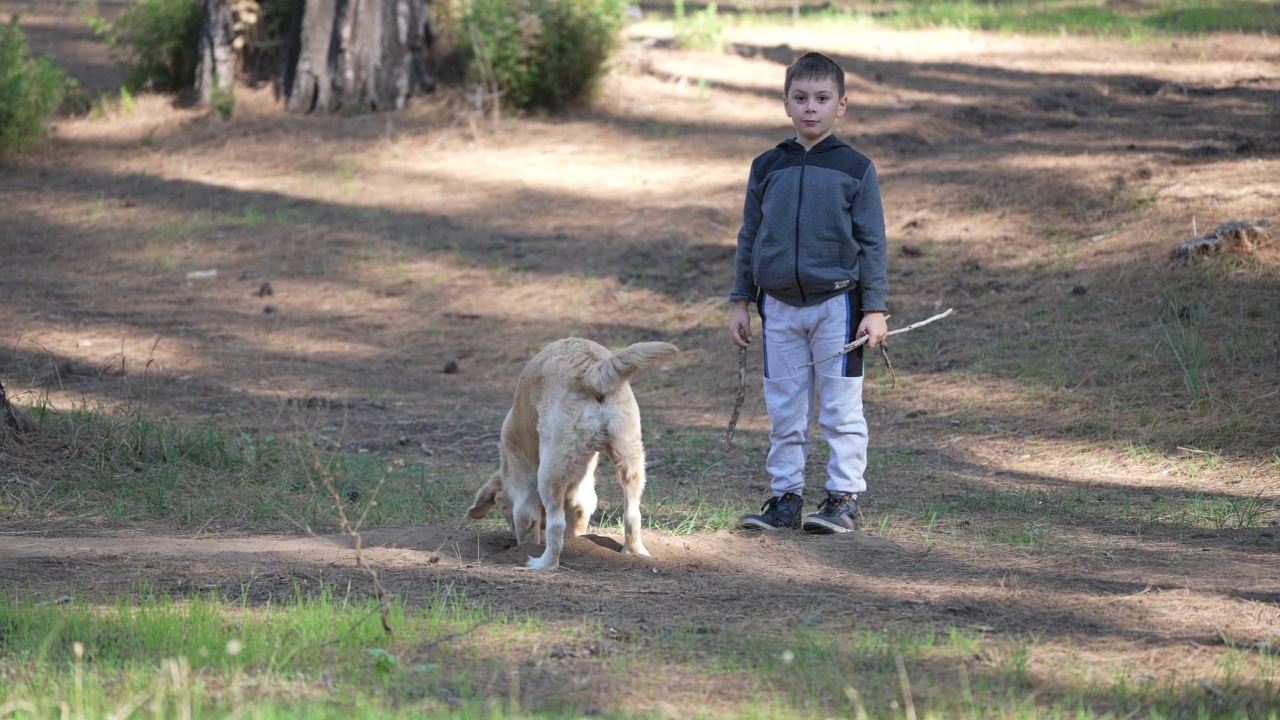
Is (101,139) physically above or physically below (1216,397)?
above

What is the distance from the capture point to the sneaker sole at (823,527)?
5.99 meters

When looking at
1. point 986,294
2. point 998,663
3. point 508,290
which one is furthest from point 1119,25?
point 998,663

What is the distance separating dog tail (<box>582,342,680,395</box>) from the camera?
5.02 metres

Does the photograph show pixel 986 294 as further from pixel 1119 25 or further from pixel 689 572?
pixel 1119 25

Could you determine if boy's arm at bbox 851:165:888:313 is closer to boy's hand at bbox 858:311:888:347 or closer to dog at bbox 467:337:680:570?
boy's hand at bbox 858:311:888:347

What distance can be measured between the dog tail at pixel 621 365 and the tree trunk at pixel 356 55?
1228cm

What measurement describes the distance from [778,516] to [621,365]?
5.14 feet

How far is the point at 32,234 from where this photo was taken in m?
13.9

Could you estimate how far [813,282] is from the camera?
5820 mm

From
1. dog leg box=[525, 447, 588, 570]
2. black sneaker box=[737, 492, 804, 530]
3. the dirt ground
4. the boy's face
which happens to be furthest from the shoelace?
the boy's face

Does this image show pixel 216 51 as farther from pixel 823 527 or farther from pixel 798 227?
pixel 823 527

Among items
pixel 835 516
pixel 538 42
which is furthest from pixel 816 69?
pixel 538 42

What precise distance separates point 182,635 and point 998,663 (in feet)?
9.42

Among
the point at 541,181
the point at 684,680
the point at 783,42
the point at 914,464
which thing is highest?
the point at 783,42
